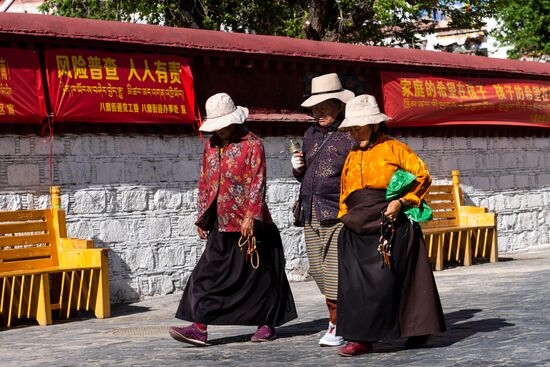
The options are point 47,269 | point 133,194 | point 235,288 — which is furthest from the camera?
point 133,194

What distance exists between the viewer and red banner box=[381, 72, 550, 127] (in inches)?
575

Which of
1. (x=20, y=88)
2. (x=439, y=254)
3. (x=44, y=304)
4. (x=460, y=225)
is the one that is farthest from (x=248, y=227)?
(x=460, y=225)

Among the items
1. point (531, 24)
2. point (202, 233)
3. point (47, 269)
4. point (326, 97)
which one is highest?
point (531, 24)

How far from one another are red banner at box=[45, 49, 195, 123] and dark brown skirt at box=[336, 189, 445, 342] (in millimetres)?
4531

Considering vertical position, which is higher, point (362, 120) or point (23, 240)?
point (362, 120)

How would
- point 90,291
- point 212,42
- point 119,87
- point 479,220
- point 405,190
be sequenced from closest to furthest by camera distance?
point 405,190
point 90,291
point 119,87
point 212,42
point 479,220

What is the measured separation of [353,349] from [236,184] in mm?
1670

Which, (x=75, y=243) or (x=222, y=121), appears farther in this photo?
(x=75, y=243)

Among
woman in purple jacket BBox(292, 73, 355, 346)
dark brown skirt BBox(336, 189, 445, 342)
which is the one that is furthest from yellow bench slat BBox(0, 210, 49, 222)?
dark brown skirt BBox(336, 189, 445, 342)

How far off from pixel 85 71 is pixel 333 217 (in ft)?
14.2

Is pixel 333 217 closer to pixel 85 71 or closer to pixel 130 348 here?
pixel 130 348

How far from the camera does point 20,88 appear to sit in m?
10.7

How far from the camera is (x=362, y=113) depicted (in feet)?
24.0

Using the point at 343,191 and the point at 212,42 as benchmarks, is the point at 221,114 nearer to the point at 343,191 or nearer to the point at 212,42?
the point at 343,191
